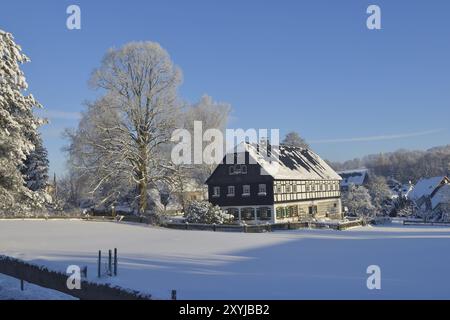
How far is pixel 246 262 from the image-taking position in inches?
701

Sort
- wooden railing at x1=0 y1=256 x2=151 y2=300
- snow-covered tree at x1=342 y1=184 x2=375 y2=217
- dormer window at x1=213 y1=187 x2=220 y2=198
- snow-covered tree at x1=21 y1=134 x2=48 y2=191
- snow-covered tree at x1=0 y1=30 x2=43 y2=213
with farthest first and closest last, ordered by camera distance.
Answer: snow-covered tree at x1=342 y1=184 x2=375 y2=217 < snow-covered tree at x1=21 y1=134 x2=48 y2=191 < dormer window at x1=213 y1=187 x2=220 y2=198 < snow-covered tree at x1=0 y1=30 x2=43 y2=213 < wooden railing at x1=0 y1=256 x2=151 y2=300

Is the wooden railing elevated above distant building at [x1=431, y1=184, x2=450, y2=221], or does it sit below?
below

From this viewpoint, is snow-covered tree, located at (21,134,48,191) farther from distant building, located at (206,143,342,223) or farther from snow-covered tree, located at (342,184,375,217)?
snow-covered tree, located at (342,184,375,217)

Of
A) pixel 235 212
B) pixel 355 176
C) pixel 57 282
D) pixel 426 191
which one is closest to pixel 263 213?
pixel 235 212

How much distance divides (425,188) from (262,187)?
130 feet

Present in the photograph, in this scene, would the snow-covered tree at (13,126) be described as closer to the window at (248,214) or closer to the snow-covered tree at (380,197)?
the window at (248,214)

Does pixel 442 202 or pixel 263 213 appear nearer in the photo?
pixel 263 213

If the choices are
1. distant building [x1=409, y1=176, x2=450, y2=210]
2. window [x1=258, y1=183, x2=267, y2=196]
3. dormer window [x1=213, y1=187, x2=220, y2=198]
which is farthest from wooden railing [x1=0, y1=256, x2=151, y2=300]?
distant building [x1=409, y1=176, x2=450, y2=210]

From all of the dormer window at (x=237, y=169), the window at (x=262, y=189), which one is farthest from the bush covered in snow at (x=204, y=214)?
the dormer window at (x=237, y=169)

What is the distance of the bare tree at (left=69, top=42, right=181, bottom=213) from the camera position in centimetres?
3662

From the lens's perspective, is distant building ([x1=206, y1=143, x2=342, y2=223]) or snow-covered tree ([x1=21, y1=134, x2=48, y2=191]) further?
snow-covered tree ([x1=21, y1=134, x2=48, y2=191])

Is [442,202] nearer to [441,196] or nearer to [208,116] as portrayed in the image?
[441,196]

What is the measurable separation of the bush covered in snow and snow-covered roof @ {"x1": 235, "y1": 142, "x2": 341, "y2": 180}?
10155 mm

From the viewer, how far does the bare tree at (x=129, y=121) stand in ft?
120
